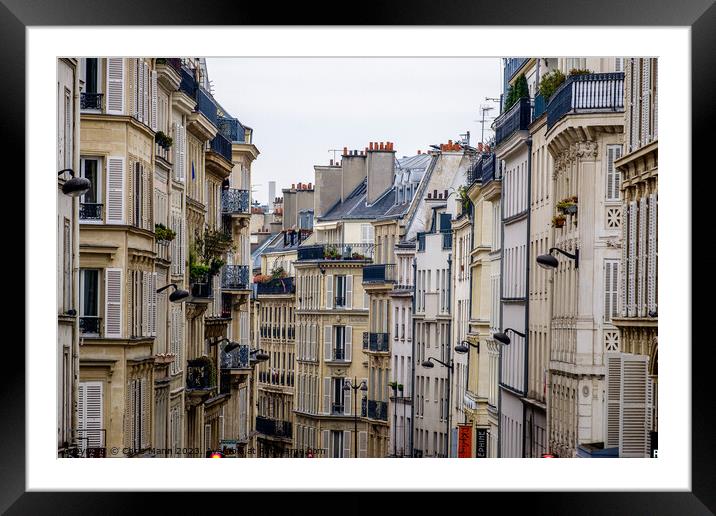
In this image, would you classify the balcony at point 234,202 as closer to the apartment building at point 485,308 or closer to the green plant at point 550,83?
the apartment building at point 485,308

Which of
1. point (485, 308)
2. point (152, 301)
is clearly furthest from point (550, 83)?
point (485, 308)

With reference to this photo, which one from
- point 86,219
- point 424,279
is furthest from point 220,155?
point 86,219

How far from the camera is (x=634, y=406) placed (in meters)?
27.5

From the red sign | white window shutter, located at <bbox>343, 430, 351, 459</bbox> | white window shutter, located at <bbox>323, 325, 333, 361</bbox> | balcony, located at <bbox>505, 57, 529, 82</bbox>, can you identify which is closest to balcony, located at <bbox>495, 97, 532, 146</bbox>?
balcony, located at <bbox>505, 57, 529, 82</bbox>

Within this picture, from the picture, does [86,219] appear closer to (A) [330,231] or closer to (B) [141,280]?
(B) [141,280]

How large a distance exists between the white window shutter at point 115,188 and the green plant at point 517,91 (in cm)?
1420

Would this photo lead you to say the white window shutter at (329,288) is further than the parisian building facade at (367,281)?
Yes

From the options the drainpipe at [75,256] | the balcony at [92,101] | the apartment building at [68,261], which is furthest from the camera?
the balcony at [92,101]

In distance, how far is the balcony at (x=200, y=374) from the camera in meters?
42.8

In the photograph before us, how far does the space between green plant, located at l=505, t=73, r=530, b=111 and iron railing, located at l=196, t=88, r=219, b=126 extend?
7.65 m

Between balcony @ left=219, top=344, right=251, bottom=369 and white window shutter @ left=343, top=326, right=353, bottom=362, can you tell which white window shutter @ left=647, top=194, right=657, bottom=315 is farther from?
white window shutter @ left=343, top=326, right=353, bottom=362

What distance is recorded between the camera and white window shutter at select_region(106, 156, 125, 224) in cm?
3117

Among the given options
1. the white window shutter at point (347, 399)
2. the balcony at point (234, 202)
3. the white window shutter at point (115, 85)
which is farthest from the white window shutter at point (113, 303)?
the white window shutter at point (347, 399)
